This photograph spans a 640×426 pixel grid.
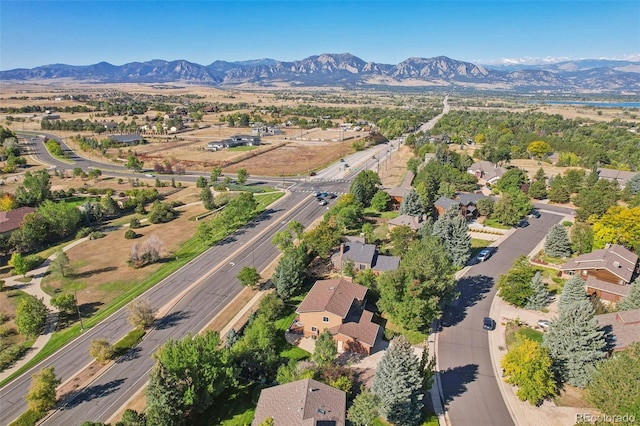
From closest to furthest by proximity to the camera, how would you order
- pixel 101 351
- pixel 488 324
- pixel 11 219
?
1. pixel 101 351
2. pixel 488 324
3. pixel 11 219

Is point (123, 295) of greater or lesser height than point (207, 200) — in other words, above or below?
below

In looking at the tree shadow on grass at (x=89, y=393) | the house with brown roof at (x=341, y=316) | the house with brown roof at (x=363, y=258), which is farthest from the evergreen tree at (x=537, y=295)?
the tree shadow on grass at (x=89, y=393)

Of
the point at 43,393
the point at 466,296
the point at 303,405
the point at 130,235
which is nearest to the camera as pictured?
the point at 303,405

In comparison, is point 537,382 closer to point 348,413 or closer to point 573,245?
point 348,413

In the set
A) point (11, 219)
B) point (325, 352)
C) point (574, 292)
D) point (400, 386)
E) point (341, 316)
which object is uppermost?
point (400, 386)

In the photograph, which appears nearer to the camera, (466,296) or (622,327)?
(622,327)

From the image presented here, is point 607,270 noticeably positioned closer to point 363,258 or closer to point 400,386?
point 363,258

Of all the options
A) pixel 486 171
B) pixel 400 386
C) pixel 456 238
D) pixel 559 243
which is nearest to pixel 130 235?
pixel 456 238
